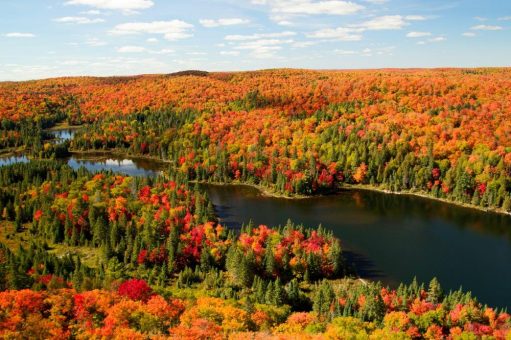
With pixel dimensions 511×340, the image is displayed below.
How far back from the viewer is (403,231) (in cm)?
11619

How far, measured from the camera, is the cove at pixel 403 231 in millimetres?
90125

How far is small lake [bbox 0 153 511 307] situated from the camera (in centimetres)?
9012

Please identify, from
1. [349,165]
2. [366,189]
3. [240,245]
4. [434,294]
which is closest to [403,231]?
[366,189]

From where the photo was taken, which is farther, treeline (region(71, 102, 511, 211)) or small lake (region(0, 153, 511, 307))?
treeline (region(71, 102, 511, 211))

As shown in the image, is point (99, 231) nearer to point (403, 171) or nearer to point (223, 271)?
point (223, 271)

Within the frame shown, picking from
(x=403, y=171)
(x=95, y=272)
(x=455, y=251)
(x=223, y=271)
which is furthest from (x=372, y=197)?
(x=95, y=272)

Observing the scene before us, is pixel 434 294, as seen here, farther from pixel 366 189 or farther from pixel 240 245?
pixel 366 189

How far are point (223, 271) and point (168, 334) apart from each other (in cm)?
3510

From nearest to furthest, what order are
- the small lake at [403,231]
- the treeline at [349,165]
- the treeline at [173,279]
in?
the treeline at [173,279], the small lake at [403,231], the treeline at [349,165]

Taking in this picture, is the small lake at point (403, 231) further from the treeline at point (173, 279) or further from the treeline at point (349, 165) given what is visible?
the treeline at point (173, 279)

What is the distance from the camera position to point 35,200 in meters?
120

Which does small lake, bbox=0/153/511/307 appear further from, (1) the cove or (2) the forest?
(2) the forest

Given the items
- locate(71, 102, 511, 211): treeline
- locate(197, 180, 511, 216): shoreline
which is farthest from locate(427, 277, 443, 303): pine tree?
locate(71, 102, 511, 211): treeline

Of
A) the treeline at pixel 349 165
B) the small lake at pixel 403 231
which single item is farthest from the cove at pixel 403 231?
the treeline at pixel 349 165
